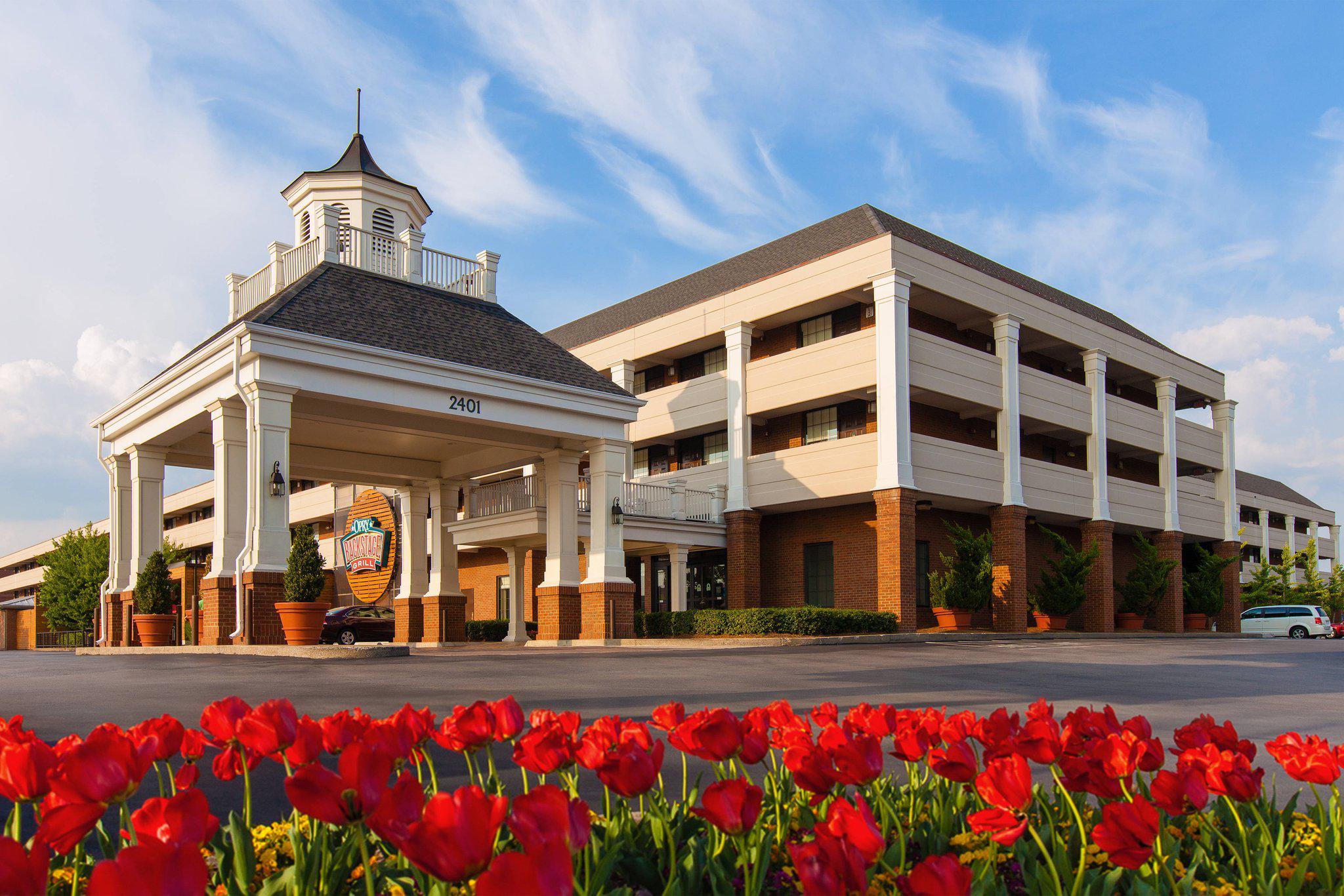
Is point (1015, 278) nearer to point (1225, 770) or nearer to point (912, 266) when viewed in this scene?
point (912, 266)

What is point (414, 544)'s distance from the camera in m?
30.3

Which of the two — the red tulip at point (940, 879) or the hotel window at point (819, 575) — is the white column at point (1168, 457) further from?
the red tulip at point (940, 879)

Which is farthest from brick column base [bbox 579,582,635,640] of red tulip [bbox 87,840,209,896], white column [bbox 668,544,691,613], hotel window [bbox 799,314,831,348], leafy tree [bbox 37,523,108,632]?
leafy tree [bbox 37,523,108,632]

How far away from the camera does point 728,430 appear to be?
3422 centimetres

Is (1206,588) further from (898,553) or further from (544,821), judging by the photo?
(544,821)

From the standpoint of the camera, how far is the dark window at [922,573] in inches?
1299

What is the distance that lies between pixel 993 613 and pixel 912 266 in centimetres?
1091

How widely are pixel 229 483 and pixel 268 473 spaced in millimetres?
1566

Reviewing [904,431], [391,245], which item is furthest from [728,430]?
[391,245]

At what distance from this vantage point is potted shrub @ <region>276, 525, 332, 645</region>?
61.4ft

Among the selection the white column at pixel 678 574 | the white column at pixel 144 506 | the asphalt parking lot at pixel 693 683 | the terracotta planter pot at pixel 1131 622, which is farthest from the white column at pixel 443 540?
the terracotta planter pot at pixel 1131 622

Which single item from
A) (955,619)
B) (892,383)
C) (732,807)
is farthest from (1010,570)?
(732,807)

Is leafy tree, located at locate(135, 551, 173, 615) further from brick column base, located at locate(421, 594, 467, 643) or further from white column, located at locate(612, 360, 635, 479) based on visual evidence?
white column, located at locate(612, 360, 635, 479)

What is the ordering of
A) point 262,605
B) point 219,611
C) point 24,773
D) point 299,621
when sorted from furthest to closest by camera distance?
1. point 219,611
2. point 262,605
3. point 299,621
4. point 24,773
